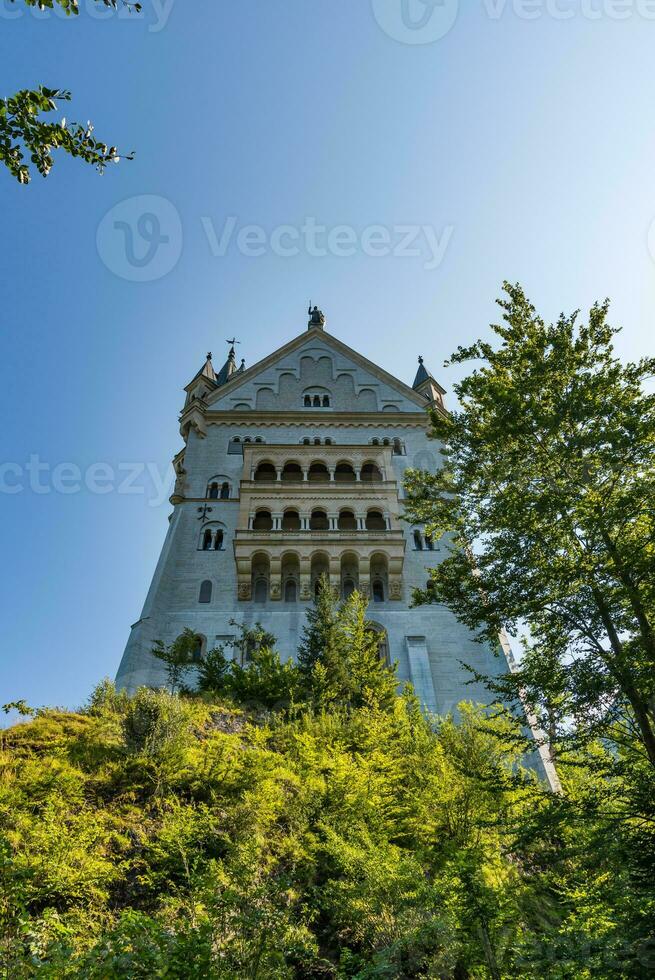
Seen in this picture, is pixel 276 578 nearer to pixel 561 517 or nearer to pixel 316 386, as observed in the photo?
pixel 316 386

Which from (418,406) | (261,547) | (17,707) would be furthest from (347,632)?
(418,406)

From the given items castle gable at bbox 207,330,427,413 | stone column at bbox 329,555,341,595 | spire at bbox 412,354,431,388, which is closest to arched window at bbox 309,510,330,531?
stone column at bbox 329,555,341,595

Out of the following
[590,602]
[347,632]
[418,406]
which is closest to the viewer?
[590,602]

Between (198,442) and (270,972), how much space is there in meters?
31.0

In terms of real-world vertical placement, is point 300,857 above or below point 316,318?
below

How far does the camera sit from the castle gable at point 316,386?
3778 cm

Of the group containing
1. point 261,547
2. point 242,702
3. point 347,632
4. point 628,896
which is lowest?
point 628,896

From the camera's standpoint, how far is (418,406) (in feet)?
125

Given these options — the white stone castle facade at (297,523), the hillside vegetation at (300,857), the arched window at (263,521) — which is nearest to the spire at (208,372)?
the white stone castle facade at (297,523)

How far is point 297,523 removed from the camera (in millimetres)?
31656

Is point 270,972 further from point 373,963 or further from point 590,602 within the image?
point 590,602

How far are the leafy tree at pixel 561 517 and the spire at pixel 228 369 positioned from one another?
31.8 meters

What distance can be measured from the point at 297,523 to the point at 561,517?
22.4m

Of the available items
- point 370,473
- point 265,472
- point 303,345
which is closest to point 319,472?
point 370,473
